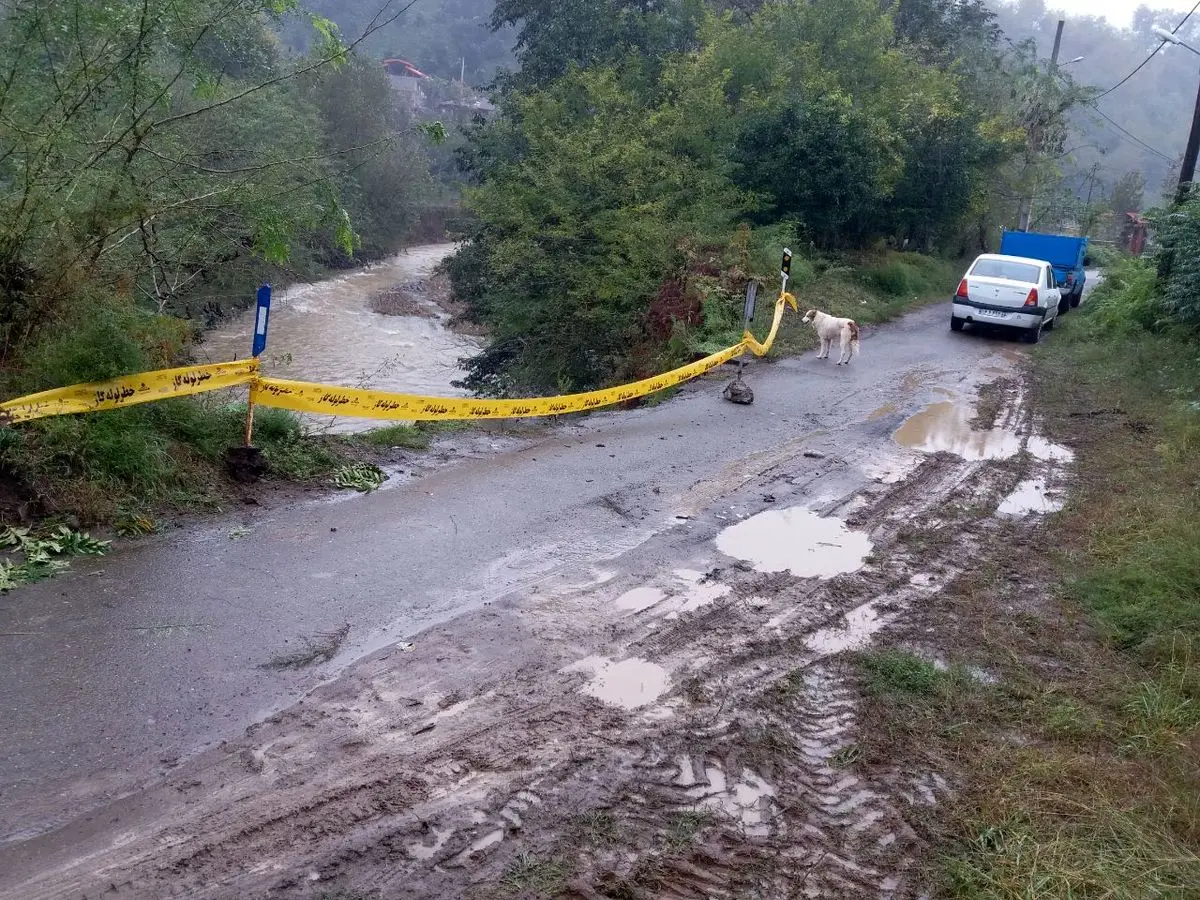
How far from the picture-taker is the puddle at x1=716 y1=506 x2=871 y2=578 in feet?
22.3

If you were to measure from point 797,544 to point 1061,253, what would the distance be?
20.4 metres

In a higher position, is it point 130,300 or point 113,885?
point 130,300

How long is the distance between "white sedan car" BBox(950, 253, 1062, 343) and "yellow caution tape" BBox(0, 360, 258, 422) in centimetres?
1471

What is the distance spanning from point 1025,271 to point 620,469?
13086 mm

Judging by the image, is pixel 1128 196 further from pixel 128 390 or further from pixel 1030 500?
pixel 128 390

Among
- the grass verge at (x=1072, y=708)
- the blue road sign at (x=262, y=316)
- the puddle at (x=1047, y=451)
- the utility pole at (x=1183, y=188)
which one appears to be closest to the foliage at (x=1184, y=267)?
the utility pole at (x=1183, y=188)

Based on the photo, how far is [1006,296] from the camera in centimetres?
1798

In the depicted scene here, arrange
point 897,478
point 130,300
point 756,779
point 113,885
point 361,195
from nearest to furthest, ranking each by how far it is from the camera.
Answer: point 113,885 < point 756,779 < point 130,300 < point 897,478 < point 361,195

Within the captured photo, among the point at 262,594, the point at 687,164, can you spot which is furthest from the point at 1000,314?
the point at 262,594

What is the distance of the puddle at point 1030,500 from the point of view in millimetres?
8258

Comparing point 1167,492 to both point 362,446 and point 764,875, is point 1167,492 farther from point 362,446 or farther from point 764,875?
point 362,446

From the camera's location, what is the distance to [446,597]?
5.86 m

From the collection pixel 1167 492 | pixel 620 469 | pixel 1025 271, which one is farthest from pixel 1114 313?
pixel 620 469

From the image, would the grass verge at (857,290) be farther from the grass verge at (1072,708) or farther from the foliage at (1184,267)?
the grass verge at (1072,708)
